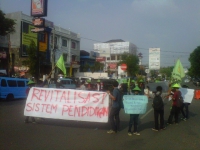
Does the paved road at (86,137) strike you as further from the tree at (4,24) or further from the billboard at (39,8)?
the billboard at (39,8)

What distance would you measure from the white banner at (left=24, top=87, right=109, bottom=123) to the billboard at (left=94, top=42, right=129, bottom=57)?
6993 centimetres

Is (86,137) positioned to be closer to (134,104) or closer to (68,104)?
(68,104)

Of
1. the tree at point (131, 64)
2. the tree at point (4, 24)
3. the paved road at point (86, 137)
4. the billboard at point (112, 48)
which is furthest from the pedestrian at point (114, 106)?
the billboard at point (112, 48)

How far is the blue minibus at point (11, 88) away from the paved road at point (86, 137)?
8.77 metres

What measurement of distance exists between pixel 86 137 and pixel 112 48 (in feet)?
252

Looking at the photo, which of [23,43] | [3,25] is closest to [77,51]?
[23,43]

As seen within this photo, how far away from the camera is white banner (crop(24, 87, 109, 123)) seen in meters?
8.63

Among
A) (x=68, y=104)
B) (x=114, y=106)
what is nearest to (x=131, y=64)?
(x=68, y=104)

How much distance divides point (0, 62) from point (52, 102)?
29174 mm

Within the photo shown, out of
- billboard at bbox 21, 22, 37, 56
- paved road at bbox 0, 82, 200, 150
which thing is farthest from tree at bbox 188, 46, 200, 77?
paved road at bbox 0, 82, 200, 150

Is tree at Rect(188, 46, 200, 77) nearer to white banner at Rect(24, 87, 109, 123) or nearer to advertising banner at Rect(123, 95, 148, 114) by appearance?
advertising banner at Rect(123, 95, 148, 114)

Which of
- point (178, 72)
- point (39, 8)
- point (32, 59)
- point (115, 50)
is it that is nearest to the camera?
point (178, 72)

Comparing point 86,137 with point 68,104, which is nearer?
point 86,137

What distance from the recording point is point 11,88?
18.7 meters
